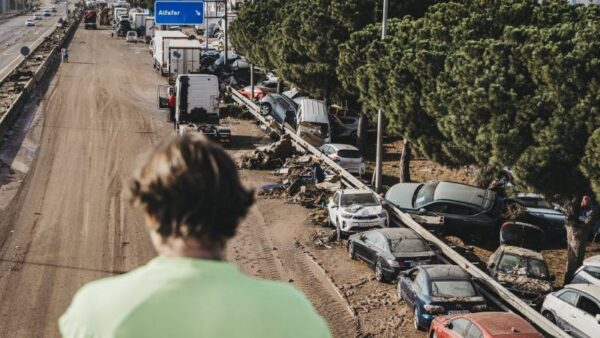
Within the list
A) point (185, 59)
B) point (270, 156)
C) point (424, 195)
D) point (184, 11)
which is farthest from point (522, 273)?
point (185, 59)

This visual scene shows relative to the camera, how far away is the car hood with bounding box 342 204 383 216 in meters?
23.9

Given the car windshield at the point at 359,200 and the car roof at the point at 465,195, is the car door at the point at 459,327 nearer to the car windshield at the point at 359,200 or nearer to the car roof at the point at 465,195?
the car windshield at the point at 359,200

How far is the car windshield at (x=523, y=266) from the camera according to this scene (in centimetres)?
1966

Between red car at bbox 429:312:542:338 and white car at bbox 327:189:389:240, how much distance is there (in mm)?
7948

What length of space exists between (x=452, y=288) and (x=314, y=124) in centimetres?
2105

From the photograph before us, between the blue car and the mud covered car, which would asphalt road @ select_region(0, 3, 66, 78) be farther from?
the blue car

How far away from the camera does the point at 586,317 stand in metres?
16.4

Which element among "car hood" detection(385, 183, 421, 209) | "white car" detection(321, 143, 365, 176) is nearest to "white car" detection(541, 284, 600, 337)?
"car hood" detection(385, 183, 421, 209)

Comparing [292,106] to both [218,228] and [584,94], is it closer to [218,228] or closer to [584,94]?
[584,94]

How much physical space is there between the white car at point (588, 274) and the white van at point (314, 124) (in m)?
18.7

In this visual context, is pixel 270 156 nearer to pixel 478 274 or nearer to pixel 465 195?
pixel 465 195

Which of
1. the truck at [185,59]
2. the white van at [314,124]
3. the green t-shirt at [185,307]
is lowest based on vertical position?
the white van at [314,124]

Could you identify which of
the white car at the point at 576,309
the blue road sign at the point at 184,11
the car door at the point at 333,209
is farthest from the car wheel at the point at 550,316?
the blue road sign at the point at 184,11

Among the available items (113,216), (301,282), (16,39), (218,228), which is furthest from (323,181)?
(16,39)
